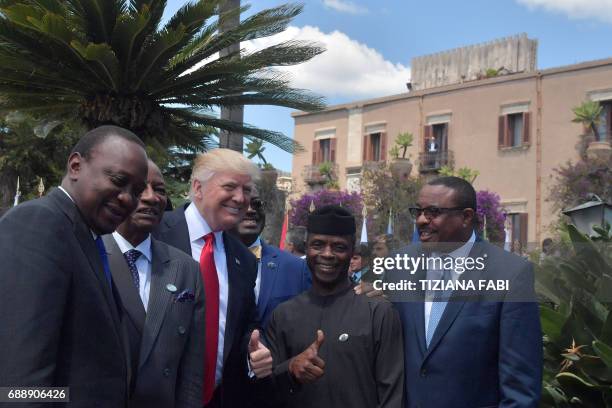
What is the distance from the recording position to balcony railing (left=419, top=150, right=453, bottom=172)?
3200cm

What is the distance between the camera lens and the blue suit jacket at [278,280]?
14.8ft

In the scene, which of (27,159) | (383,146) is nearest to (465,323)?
(27,159)

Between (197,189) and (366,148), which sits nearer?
(197,189)

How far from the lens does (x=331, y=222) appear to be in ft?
13.1

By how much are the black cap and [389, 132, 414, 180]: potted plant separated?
27.2 meters

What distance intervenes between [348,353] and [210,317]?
76 cm

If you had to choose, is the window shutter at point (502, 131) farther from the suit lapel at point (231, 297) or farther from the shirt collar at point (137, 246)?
the shirt collar at point (137, 246)

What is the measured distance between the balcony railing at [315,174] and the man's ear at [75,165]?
32818mm

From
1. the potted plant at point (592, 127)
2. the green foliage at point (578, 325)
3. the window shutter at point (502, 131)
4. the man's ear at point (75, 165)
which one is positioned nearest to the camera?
the man's ear at point (75, 165)

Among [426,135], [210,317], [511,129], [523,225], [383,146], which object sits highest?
[511,129]

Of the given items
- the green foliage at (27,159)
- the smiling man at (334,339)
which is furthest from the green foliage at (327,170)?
the smiling man at (334,339)

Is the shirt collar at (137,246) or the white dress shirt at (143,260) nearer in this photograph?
the white dress shirt at (143,260)

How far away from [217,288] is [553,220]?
1025 inches

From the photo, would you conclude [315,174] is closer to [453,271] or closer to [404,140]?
[404,140]
